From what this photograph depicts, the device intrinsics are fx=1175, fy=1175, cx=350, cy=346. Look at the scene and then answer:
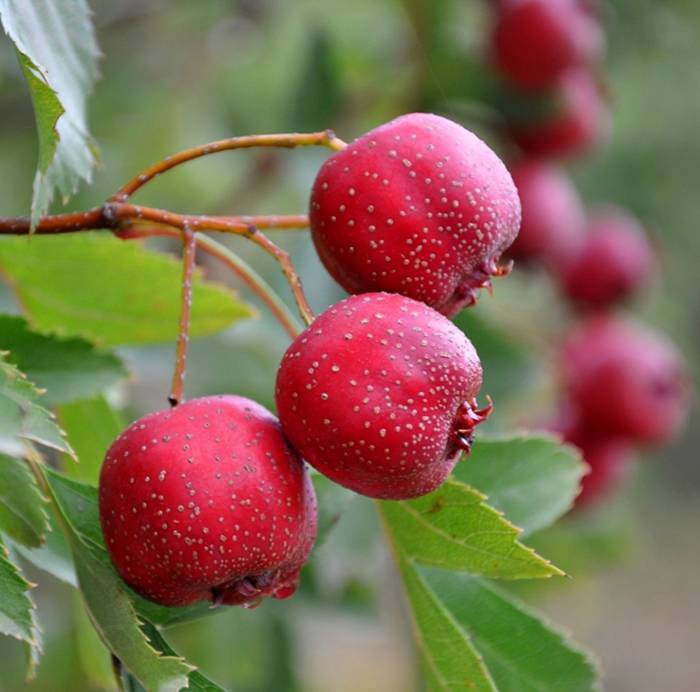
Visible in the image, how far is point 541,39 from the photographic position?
6.97 feet

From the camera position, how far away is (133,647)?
0.89m

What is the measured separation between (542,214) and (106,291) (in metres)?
1.12

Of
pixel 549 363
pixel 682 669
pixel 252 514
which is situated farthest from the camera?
pixel 682 669

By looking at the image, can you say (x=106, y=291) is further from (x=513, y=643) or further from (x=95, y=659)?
(x=513, y=643)

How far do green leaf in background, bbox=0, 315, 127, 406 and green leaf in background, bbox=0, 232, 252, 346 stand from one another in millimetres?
131

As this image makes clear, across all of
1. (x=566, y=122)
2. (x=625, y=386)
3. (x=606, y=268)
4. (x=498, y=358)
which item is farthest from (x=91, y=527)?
(x=606, y=268)

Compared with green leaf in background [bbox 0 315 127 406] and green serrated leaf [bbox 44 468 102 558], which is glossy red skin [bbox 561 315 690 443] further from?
green serrated leaf [bbox 44 468 102 558]

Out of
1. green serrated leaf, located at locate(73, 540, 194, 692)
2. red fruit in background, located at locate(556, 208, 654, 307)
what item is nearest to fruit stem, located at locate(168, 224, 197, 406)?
green serrated leaf, located at locate(73, 540, 194, 692)

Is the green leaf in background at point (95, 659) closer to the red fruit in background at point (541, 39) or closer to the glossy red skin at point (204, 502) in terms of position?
the glossy red skin at point (204, 502)

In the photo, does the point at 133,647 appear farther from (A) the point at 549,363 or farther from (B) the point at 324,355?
(A) the point at 549,363

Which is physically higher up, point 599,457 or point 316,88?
point 316,88

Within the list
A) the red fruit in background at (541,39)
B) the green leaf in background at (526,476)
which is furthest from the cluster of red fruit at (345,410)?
the red fruit in background at (541,39)

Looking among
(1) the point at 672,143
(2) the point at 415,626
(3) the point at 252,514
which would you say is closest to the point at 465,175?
(3) the point at 252,514

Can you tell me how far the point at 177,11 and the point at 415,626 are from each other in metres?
1.95
